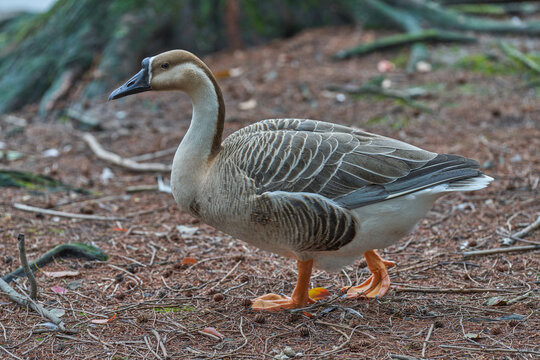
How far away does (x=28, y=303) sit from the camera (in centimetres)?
411

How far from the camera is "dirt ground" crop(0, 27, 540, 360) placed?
3748 mm

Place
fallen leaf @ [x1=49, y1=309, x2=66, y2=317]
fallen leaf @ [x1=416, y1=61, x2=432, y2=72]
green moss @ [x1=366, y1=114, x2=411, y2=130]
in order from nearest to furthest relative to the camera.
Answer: fallen leaf @ [x1=49, y1=309, x2=66, y2=317] < green moss @ [x1=366, y1=114, x2=411, y2=130] < fallen leaf @ [x1=416, y1=61, x2=432, y2=72]

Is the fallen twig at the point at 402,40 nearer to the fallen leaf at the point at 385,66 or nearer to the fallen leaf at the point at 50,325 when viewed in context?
the fallen leaf at the point at 385,66

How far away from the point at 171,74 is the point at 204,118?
420 mm

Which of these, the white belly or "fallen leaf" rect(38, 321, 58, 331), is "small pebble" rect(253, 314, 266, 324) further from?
"fallen leaf" rect(38, 321, 58, 331)

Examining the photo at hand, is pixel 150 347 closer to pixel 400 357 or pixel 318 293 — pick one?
pixel 318 293

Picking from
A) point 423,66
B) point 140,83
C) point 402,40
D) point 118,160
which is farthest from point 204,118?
point 402,40

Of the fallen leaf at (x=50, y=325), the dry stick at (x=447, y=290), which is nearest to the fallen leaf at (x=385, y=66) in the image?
the dry stick at (x=447, y=290)

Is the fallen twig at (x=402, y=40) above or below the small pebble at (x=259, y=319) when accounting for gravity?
above

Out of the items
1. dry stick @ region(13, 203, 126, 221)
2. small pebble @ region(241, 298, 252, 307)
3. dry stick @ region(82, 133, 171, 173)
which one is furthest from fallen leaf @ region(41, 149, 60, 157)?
small pebble @ region(241, 298, 252, 307)

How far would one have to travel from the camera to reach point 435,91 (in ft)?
30.0

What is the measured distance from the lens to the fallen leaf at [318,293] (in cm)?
451

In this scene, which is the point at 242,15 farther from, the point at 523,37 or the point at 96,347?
the point at 96,347

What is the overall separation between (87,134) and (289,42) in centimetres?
474
